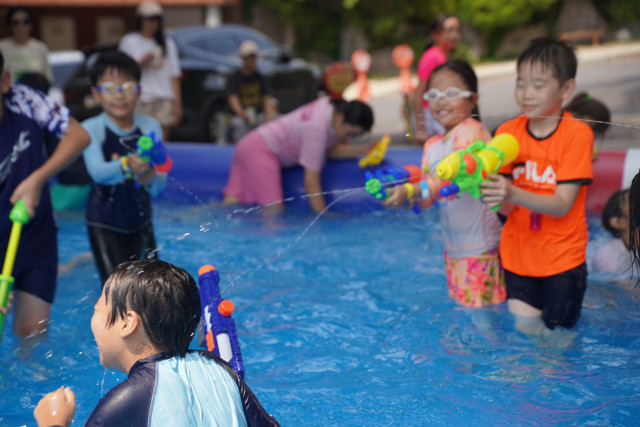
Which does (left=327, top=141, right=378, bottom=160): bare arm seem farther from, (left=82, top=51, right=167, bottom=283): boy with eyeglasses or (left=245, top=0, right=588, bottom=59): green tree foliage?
(left=245, top=0, right=588, bottom=59): green tree foliage

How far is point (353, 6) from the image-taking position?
69.3 feet

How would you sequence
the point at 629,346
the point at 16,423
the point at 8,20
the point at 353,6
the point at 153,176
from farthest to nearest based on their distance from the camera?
the point at 353,6
the point at 8,20
the point at 153,176
the point at 629,346
the point at 16,423

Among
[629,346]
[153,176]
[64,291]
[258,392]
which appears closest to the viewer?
[258,392]

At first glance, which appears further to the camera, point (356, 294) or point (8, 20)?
point (8, 20)

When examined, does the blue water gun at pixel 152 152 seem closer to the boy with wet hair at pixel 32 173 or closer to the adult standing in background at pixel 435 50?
the boy with wet hair at pixel 32 173

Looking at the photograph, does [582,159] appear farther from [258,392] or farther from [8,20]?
[8,20]

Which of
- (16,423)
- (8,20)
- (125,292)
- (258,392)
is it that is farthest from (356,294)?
(8,20)

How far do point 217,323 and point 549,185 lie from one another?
160 cm

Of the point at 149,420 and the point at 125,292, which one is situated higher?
the point at 125,292

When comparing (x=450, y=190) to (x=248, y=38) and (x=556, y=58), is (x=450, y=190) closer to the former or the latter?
(x=556, y=58)

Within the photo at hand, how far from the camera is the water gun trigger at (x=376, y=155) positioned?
20.6 feet

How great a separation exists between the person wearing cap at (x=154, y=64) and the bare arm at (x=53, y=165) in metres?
3.84

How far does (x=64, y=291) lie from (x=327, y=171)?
2494 mm

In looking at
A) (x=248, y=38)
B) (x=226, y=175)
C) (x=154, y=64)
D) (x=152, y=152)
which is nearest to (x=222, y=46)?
(x=248, y=38)
